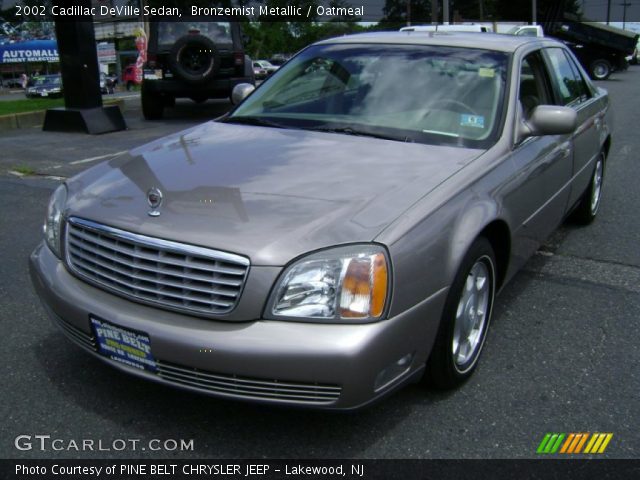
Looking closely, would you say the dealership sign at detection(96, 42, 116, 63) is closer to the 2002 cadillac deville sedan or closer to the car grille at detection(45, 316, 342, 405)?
the 2002 cadillac deville sedan

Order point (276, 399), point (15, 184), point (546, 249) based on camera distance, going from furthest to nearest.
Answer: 1. point (15, 184)
2. point (546, 249)
3. point (276, 399)

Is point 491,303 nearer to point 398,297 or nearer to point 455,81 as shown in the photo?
point 398,297

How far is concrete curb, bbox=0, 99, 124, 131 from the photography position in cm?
1157

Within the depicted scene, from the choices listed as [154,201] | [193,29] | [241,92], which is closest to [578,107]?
[241,92]

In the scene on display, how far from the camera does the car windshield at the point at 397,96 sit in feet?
11.0

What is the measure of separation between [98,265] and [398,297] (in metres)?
1.18

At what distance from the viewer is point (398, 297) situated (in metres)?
2.32

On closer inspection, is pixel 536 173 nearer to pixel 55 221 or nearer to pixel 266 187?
pixel 266 187

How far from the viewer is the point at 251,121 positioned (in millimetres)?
3727

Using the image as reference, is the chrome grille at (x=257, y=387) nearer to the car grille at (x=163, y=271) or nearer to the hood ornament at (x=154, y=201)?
the car grille at (x=163, y=271)

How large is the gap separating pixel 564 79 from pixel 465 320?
2436mm

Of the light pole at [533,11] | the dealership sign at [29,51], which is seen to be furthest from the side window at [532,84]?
the dealership sign at [29,51]

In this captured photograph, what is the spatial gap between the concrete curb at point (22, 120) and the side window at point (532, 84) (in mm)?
10132

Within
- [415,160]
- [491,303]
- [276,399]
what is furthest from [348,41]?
[276,399]
